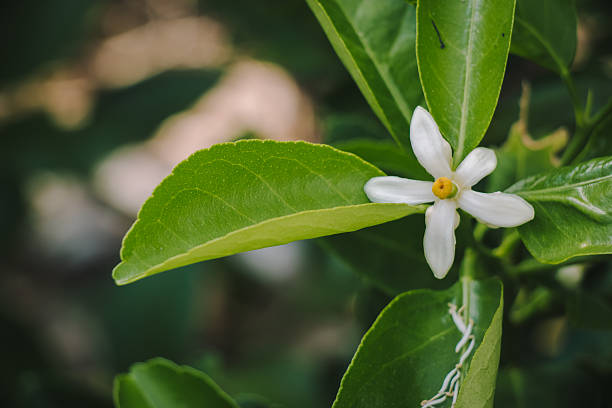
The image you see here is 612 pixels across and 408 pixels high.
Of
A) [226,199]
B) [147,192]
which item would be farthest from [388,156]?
[147,192]

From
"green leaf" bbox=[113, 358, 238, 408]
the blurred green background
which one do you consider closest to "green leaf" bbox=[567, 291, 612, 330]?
the blurred green background

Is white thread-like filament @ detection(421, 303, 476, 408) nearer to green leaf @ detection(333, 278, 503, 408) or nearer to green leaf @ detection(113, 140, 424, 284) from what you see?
green leaf @ detection(333, 278, 503, 408)

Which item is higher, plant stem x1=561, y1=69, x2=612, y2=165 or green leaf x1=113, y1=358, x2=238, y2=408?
plant stem x1=561, y1=69, x2=612, y2=165

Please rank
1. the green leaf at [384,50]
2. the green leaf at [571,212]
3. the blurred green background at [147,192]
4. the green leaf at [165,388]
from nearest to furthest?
the green leaf at [571,212] → the green leaf at [384,50] → the green leaf at [165,388] → the blurred green background at [147,192]

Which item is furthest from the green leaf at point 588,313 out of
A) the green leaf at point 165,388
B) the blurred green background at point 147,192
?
the green leaf at point 165,388

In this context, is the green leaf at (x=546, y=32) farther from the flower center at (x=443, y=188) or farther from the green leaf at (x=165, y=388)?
the green leaf at (x=165, y=388)

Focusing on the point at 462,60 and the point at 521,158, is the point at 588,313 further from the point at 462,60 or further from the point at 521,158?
the point at 462,60

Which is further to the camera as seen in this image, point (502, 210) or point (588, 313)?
point (588, 313)
